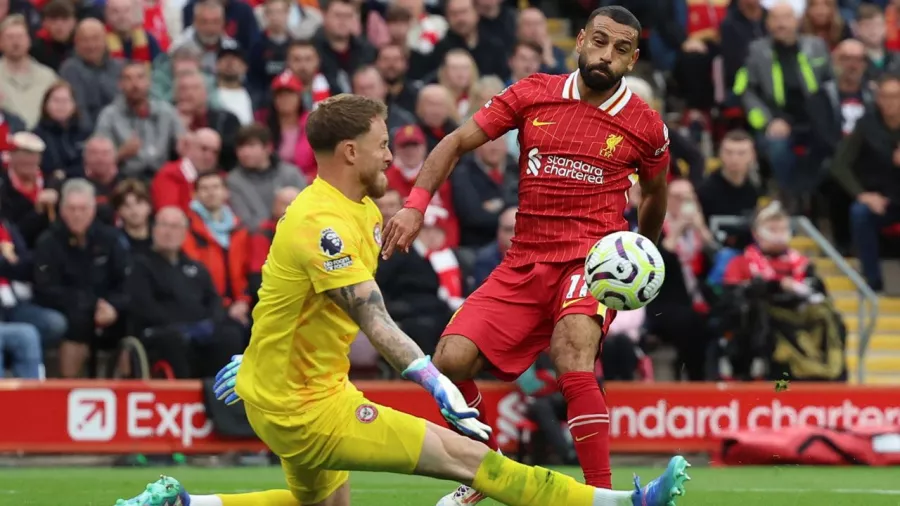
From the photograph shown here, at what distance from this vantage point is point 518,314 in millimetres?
8766

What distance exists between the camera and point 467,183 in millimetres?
14875

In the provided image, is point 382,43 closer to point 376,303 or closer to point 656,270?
point 656,270

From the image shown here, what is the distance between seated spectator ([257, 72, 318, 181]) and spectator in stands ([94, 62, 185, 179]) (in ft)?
3.09

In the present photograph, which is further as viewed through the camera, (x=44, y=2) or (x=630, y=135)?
(x=44, y=2)

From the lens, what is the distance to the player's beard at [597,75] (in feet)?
28.4

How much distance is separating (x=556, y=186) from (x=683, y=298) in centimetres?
583

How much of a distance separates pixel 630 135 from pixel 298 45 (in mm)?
7491

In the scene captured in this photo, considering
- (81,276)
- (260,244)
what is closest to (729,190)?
(260,244)

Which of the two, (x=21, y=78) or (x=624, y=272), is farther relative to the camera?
(x=21, y=78)

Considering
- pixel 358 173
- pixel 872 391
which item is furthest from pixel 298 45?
pixel 358 173

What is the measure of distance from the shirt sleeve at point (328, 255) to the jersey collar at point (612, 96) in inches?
88.2

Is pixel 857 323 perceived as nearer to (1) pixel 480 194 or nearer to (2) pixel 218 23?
(1) pixel 480 194

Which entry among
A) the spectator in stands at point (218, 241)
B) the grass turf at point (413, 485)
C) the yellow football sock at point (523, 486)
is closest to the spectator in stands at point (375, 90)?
the spectator in stands at point (218, 241)

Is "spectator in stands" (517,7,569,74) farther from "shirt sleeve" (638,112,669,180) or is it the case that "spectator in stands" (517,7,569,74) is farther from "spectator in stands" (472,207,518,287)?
"shirt sleeve" (638,112,669,180)
